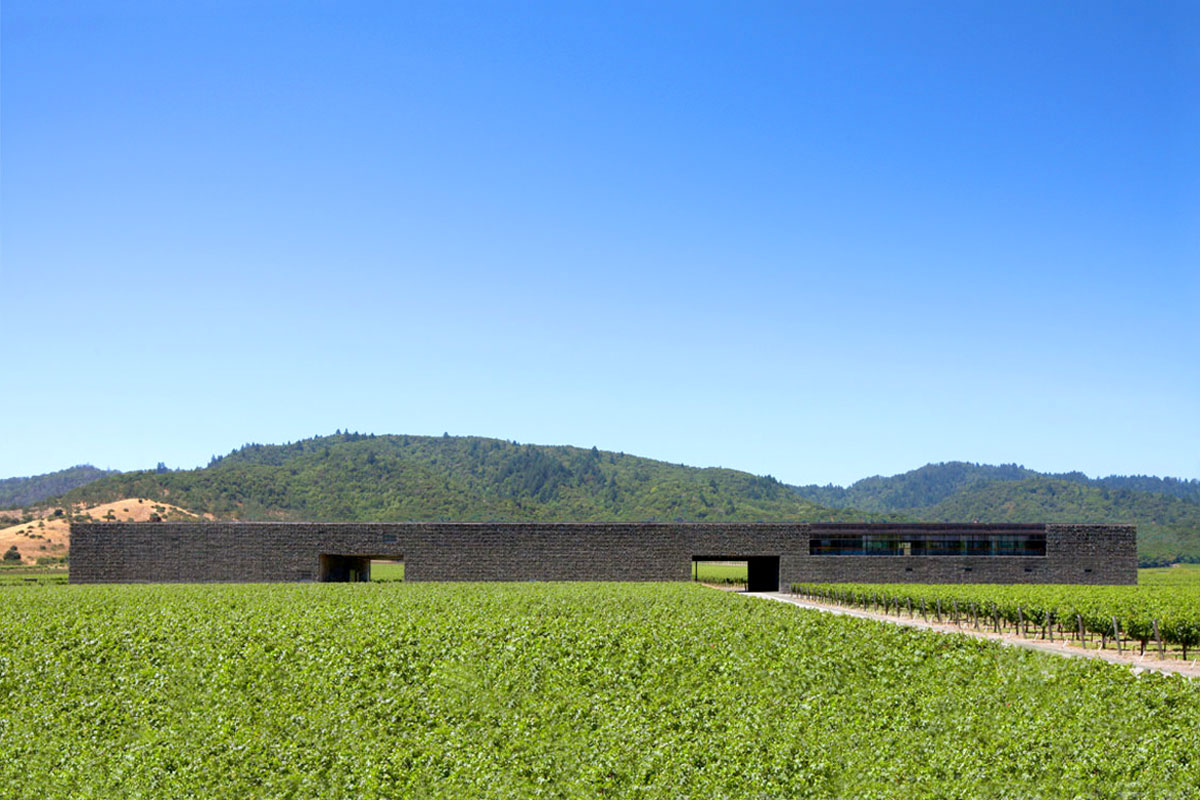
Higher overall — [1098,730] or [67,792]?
[1098,730]

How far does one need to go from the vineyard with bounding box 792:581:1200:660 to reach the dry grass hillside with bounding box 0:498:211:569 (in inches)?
3217

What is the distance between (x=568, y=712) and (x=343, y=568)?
145 feet

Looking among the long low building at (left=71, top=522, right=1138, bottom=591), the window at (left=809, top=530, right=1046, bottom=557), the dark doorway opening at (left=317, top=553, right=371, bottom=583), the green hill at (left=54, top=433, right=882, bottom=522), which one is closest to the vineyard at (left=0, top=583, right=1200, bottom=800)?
the long low building at (left=71, top=522, right=1138, bottom=591)

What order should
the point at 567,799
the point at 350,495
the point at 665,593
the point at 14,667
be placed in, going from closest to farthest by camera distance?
1. the point at 567,799
2. the point at 14,667
3. the point at 665,593
4. the point at 350,495

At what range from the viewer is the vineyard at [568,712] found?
13.5 m

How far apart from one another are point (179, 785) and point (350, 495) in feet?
527

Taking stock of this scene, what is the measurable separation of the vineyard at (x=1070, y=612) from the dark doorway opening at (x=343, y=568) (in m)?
28.0

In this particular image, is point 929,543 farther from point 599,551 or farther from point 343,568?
point 343,568

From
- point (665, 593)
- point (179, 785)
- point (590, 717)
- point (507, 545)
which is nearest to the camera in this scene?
point (179, 785)

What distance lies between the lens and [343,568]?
5856cm

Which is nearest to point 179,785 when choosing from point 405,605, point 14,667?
point 14,667

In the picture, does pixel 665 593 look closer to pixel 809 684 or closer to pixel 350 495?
pixel 809 684

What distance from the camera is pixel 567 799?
1323 cm

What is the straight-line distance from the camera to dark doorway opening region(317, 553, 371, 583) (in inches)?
2162
